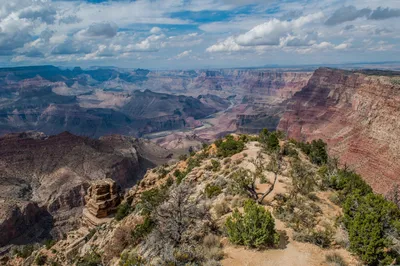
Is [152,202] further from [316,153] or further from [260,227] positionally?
[316,153]

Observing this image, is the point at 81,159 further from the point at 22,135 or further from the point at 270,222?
the point at 270,222

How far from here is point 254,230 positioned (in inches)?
550

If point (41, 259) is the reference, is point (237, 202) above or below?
above

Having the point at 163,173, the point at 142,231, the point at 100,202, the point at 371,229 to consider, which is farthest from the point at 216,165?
the point at 371,229

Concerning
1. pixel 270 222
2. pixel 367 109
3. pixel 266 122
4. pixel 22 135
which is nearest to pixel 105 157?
pixel 22 135

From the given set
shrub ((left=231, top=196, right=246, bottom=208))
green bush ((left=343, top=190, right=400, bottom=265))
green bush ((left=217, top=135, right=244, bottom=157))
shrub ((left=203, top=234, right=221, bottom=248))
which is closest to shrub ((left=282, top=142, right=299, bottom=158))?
green bush ((left=217, top=135, right=244, bottom=157))

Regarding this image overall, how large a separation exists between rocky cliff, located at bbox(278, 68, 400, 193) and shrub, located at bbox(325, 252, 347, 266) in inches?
1722

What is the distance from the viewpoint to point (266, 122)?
194 m

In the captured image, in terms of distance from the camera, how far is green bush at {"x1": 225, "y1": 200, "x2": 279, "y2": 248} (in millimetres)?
13836

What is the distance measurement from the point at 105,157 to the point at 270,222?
8544 centimetres

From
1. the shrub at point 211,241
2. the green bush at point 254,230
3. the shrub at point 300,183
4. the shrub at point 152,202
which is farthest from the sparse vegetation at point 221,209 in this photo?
the shrub at point 300,183

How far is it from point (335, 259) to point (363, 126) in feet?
218

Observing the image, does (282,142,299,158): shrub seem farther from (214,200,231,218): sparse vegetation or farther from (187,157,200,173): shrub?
(214,200,231,218): sparse vegetation

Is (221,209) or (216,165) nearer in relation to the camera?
(221,209)
